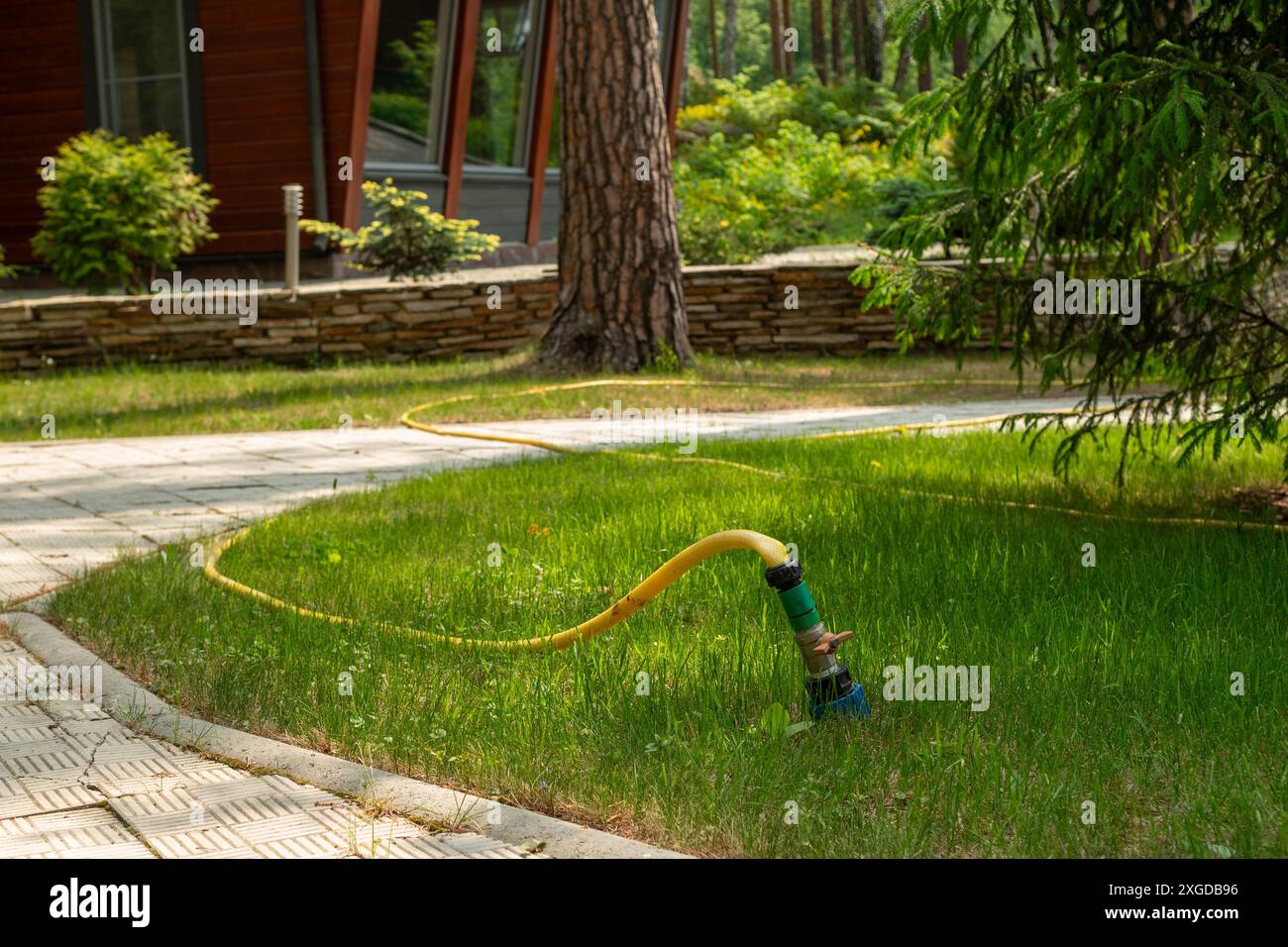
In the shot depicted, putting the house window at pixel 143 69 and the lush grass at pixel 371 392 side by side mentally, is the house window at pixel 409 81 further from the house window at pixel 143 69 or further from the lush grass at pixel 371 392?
the lush grass at pixel 371 392

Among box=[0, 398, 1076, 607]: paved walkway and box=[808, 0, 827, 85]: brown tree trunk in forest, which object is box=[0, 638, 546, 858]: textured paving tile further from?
box=[808, 0, 827, 85]: brown tree trunk in forest

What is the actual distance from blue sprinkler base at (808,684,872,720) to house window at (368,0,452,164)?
1392 cm

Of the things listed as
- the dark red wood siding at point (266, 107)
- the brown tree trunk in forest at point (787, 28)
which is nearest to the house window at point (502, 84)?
the dark red wood siding at point (266, 107)

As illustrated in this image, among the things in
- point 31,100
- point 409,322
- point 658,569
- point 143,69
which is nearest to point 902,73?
point 143,69

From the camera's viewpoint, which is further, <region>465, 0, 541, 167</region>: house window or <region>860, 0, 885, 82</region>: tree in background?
<region>860, 0, 885, 82</region>: tree in background

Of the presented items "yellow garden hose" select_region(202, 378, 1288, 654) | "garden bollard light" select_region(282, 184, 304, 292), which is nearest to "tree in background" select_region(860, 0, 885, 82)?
"garden bollard light" select_region(282, 184, 304, 292)

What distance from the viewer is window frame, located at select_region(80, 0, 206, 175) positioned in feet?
53.2

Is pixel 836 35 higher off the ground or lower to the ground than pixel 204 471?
higher

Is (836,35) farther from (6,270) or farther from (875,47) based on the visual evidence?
(6,270)

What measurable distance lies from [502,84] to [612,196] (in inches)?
297

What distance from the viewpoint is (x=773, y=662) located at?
13.5ft

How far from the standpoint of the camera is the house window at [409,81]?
659 inches
